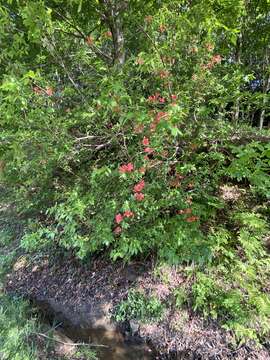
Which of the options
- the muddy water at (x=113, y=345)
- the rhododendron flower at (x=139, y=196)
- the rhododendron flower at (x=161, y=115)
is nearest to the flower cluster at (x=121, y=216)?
the rhododendron flower at (x=139, y=196)

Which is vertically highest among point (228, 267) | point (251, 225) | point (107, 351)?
point (251, 225)

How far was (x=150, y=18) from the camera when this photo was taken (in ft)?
8.59

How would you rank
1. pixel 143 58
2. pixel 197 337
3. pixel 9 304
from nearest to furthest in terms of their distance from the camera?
pixel 143 58 → pixel 197 337 → pixel 9 304

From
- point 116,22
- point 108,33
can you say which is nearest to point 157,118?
point 116,22

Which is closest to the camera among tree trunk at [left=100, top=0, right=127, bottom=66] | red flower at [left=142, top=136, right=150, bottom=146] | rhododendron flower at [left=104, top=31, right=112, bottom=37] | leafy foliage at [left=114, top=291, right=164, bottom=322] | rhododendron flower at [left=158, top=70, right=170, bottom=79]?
red flower at [left=142, top=136, right=150, bottom=146]

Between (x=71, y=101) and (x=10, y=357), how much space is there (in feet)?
7.86

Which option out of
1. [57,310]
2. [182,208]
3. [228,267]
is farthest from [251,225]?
[57,310]

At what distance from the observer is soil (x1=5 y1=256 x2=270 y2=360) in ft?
8.13

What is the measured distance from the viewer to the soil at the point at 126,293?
2479mm

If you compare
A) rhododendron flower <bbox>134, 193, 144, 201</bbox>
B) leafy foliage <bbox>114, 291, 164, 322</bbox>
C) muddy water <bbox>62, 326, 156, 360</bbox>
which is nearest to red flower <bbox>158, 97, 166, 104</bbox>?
rhododendron flower <bbox>134, 193, 144, 201</bbox>

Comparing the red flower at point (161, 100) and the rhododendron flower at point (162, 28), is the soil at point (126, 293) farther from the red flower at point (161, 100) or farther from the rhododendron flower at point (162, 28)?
the rhododendron flower at point (162, 28)

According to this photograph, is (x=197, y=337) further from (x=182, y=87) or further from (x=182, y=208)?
(x=182, y=87)

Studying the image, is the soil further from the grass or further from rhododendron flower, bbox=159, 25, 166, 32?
rhododendron flower, bbox=159, 25, 166, 32

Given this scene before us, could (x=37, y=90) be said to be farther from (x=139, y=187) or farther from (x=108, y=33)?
(x=108, y=33)
